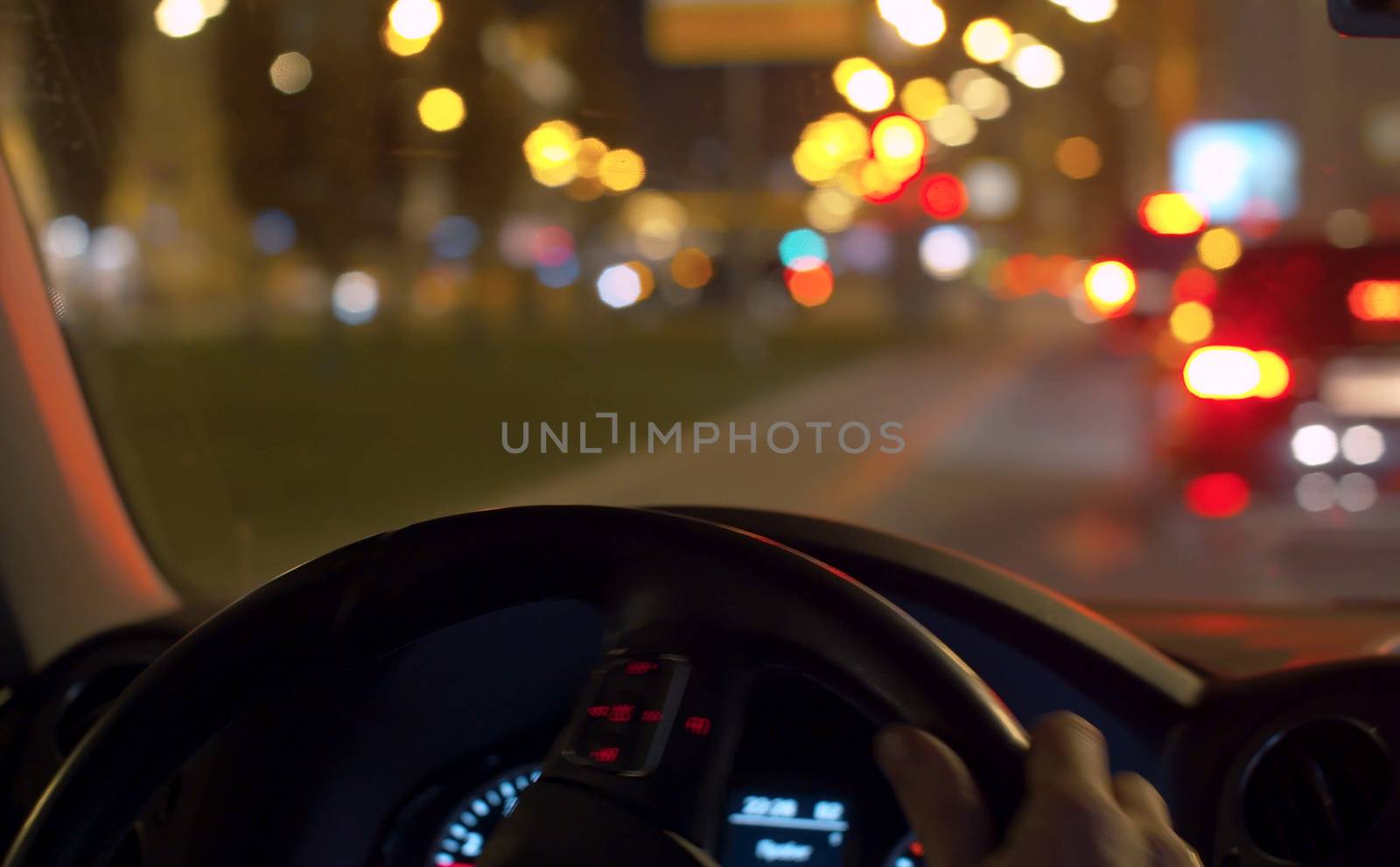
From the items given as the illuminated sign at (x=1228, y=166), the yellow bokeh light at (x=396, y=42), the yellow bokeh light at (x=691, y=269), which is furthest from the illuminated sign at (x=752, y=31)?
the yellow bokeh light at (x=691, y=269)

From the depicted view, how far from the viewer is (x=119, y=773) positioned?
57.4 inches

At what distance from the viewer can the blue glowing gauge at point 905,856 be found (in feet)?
6.16

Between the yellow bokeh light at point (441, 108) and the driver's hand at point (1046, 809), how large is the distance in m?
2.46

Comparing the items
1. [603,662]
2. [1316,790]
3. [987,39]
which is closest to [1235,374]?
[987,39]

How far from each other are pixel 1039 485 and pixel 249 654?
396 inches

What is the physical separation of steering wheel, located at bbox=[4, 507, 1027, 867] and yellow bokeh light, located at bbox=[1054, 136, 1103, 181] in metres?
15.2

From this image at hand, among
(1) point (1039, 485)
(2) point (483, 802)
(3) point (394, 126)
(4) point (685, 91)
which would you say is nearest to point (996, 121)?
(1) point (1039, 485)

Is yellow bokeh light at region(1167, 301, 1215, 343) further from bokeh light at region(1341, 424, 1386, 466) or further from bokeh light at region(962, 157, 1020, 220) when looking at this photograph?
bokeh light at region(962, 157, 1020, 220)

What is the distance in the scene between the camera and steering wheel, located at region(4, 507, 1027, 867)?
1.34 m

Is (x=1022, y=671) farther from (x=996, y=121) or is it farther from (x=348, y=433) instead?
(x=996, y=121)

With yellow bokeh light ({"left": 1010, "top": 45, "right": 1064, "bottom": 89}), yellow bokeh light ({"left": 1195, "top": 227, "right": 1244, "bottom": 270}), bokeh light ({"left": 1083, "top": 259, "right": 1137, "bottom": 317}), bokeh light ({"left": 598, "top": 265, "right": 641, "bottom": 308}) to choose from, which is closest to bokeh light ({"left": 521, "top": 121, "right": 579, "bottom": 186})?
yellow bokeh light ({"left": 1010, "top": 45, "right": 1064, "bottom": 89})

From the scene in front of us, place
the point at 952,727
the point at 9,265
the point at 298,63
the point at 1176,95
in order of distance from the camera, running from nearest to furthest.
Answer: the point at 952,727 < the point at 9,265 < the point at 298,63 < the point at 1176,95

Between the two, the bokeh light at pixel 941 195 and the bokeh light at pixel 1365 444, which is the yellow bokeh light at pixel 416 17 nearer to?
the bokeh light at pixel 941 195

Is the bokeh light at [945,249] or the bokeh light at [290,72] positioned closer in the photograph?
the bokeh light at [290,72]
